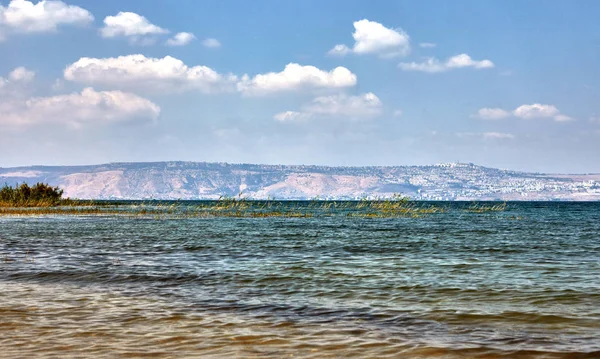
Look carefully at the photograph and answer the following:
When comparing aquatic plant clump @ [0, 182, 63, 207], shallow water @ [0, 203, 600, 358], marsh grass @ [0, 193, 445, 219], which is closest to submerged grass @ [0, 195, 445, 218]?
marsh grass @ [0, 193, 445, 219]

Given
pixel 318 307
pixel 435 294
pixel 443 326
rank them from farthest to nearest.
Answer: pixel 435 294, pixel 318 307, pixel 443 326

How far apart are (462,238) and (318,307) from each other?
27.7m

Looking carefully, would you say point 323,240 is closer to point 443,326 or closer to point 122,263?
point 122,263

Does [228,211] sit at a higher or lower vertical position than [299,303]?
higher

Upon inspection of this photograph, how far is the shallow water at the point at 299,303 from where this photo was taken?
11586 mm

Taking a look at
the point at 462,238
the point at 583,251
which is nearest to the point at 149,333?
the point at 583,251

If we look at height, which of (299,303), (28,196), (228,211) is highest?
(28,196)

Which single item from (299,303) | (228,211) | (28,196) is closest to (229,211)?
(228,211)

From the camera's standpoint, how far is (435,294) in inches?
691

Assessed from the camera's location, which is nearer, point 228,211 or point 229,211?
point 229,211

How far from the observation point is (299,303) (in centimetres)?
1625

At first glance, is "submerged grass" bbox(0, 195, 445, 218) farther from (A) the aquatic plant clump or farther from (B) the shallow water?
(B) the shallow water

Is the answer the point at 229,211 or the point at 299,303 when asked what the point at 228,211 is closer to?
the point at 229,211

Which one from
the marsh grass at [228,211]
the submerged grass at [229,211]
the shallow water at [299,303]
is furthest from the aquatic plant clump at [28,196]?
the shallow water at [299,303]
